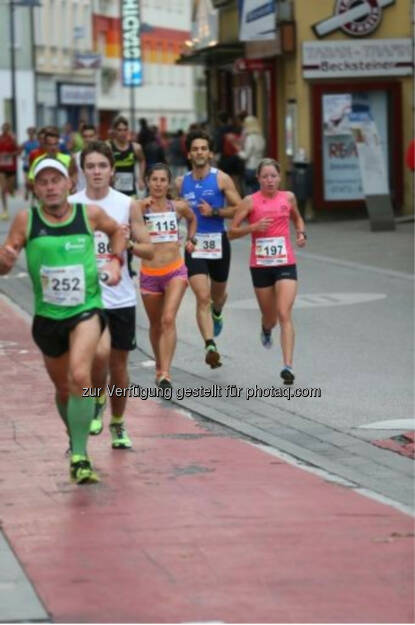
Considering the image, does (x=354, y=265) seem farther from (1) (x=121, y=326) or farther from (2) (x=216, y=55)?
(2) (x=216, y=55)

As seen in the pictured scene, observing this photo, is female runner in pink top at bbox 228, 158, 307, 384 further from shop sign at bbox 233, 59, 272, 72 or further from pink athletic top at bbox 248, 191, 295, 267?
shop sign at bbox 233, 59, 272, 72

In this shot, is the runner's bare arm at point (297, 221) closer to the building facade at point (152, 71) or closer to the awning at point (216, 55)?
the awning at point (216, 55)

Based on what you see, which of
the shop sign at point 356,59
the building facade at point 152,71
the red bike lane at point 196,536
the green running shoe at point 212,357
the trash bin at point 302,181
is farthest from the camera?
the building facade at point 152,71

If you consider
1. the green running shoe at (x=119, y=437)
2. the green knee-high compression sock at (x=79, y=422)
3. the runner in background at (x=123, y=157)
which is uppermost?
the runner in background at (x=123, y=157)

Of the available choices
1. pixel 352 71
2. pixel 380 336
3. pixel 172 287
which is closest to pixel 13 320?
pixel 380 336

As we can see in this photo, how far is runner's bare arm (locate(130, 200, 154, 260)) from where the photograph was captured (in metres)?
10.7

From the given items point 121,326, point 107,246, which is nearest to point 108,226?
point 107,246

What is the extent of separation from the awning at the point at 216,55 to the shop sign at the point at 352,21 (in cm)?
637

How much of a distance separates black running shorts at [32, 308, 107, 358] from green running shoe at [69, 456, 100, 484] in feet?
1.87

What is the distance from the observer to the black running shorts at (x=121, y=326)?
441 inches

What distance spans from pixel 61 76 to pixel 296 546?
73.5m

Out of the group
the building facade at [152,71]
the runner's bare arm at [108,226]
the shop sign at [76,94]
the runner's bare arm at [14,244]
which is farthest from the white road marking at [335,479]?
the building facade at [152,71]

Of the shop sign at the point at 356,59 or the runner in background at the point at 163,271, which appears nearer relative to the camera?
the runner in background at the point at 163,271

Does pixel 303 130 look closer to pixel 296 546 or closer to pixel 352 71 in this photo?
pixel 352 71
